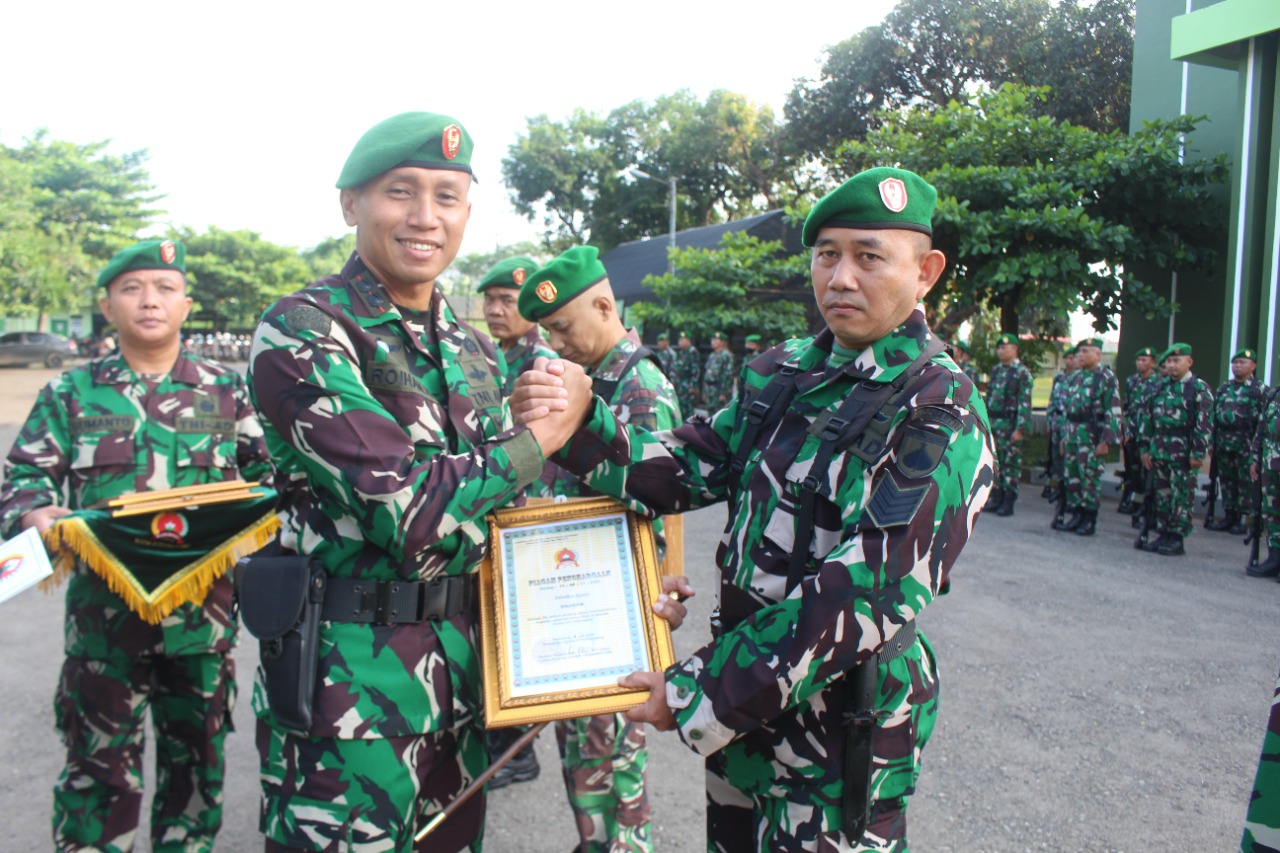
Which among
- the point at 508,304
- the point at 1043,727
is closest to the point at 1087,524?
the point at 1043,727

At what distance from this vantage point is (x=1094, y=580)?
7027 millimetres

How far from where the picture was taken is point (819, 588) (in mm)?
1641

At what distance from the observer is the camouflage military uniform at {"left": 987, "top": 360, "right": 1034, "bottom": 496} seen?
34.3ft

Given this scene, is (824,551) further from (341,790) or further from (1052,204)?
(1052,204)

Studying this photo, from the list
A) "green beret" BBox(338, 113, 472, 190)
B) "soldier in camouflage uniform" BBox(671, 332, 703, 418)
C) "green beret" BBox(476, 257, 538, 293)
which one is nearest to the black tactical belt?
"green beret" BBox(338, 113, 472, 190)

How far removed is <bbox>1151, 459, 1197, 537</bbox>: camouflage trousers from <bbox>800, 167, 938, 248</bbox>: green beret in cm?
760

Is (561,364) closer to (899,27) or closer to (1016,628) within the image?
(1016,628)

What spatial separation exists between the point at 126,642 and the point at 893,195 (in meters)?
2.69

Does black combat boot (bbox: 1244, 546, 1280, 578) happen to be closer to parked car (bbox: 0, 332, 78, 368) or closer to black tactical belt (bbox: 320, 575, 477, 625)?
black tactical belt (bbox: 320, 575, 477, 625)

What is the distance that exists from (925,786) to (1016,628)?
248cm

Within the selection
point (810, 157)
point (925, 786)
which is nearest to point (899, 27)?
point (810, 157)

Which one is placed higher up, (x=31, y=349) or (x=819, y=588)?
(x=31, y=349)

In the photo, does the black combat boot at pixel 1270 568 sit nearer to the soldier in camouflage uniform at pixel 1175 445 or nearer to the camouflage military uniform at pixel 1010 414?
the soldier in camouflage uniform at pixel 1175 445

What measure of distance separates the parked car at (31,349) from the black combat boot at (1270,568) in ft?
127
